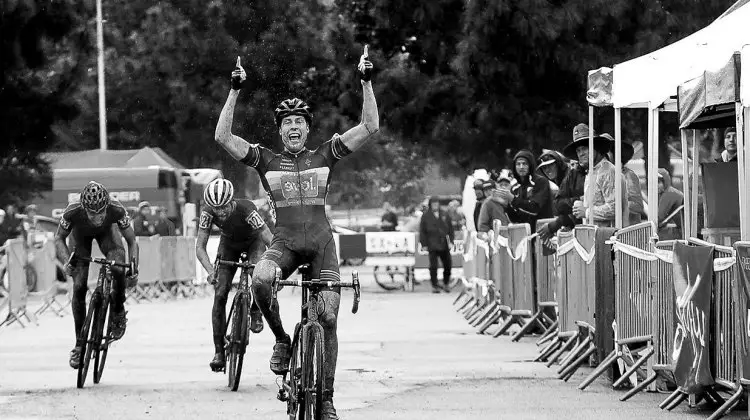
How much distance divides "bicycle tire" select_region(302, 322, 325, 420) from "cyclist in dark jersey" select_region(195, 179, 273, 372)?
13.1 ft

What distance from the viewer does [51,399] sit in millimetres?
13141

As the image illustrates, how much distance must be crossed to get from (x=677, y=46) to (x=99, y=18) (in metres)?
35.5

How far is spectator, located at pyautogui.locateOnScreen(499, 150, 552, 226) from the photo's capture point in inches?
795

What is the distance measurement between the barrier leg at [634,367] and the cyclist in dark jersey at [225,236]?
2.93 meters

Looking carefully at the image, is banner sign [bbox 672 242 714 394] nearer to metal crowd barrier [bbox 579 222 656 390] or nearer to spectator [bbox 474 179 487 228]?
metal crowd barrier [bbox 579 222 656 390]

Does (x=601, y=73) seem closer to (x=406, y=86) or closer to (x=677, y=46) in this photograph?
(x=677, y=46)

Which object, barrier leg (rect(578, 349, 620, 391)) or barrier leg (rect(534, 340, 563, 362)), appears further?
barrier leg (rect(534, 340, 563, 362))

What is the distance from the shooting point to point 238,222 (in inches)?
552

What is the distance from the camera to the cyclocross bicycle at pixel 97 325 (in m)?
14.1

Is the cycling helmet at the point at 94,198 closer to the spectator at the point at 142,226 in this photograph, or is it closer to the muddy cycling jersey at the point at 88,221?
the muddy cycling jersey at the point at 88,221

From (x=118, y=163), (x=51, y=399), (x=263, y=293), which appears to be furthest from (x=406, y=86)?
(x=263, y=293)

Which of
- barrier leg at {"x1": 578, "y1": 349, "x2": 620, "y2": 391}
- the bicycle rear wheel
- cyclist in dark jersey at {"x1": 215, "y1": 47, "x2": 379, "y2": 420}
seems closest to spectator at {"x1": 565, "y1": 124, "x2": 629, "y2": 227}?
barrier leg at {"x1": 578, "y1": 349, "x2": 620, "y2": 391}

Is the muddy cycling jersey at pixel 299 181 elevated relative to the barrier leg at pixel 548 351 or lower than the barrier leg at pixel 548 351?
elevated

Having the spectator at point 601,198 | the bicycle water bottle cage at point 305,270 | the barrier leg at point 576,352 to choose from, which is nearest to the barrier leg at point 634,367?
the barrier leg at point 576,352
